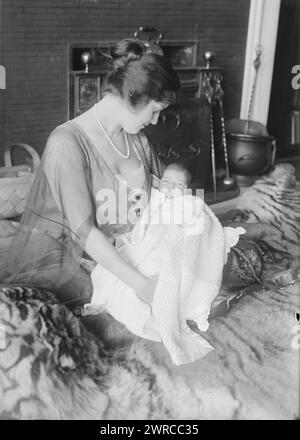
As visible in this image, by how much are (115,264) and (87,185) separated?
167 mm

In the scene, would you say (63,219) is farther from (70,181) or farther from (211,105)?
(211,105)

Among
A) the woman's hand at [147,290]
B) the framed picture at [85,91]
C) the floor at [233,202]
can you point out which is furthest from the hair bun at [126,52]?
the floor at [233,202]

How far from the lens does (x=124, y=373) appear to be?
3.46ft

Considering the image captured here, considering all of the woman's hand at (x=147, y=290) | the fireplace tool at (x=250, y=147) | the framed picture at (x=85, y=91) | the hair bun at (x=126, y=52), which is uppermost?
the hair bun at (x=126, y=52)

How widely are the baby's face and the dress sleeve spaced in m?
0.17

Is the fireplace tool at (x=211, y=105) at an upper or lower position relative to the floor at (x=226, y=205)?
upper

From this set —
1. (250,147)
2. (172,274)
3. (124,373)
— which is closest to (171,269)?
(172,274)

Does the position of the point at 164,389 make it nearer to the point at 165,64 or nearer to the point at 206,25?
the point at 165,64

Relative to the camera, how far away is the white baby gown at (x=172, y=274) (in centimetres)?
112

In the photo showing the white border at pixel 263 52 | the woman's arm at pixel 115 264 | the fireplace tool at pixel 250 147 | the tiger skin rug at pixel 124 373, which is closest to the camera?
the tiger skin rug at pixel 124 373

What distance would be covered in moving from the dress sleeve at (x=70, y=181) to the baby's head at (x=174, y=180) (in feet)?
0.57

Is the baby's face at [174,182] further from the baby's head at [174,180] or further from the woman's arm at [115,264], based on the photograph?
the woman's arm at [115,264]

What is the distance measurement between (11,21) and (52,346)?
644mm
